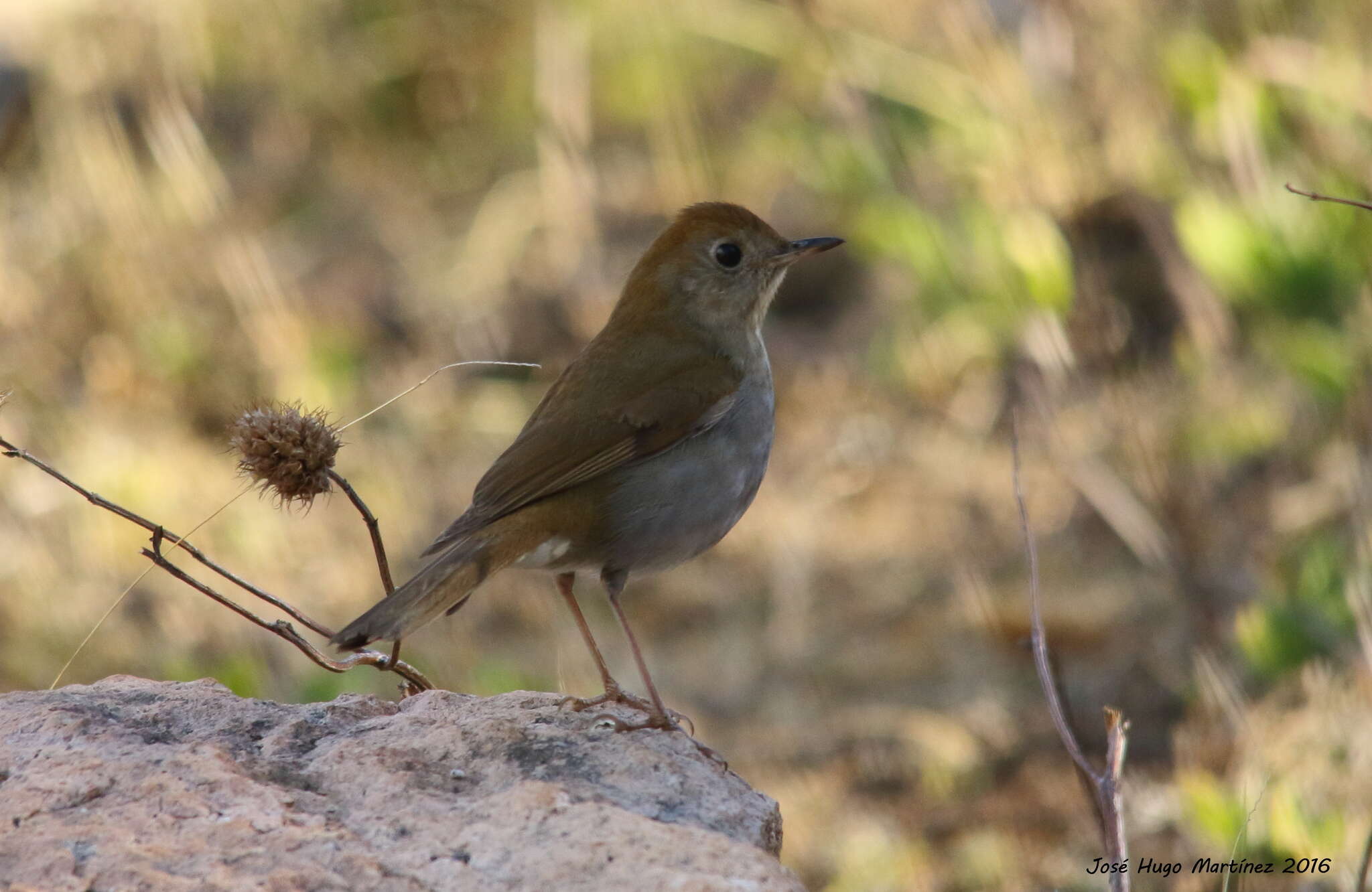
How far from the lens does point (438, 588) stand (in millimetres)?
3209

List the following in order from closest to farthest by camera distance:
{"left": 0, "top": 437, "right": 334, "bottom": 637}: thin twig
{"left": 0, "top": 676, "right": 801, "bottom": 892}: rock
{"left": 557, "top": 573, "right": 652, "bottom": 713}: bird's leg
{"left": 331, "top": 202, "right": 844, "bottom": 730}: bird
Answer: {"left": 0, "top": 676, "right": 801, "bottom": 892}: rock < {"left": 0, "top": 437, "right": 334, "bottom": 637}: thin twig < {"left": 557, "top": 573, "right": 652, "bottom": 713}: bird's leg < {"left": 331, "top": 202, "right": 844, "bottom": 730}: bird

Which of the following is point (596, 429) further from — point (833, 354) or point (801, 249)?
point (833, 354)

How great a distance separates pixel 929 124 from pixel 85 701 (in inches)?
212

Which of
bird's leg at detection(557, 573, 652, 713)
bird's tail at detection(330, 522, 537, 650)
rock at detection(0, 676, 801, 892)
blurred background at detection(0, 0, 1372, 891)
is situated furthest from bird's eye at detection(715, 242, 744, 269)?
rock at detection(0, 676, 801, 892)

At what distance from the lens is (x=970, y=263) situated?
22.0 feet

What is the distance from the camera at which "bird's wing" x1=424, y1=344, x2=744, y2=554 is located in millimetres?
3637

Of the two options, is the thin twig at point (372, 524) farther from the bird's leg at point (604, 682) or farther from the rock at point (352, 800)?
the bird's leg at point (604, 682)

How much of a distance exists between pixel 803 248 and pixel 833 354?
3.58 metres

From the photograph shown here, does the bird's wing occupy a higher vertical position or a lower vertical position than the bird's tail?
higher

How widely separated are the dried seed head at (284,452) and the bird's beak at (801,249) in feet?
5.78

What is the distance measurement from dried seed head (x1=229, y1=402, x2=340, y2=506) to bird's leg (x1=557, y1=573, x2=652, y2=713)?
0.68 meters

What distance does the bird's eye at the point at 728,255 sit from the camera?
4.45 m

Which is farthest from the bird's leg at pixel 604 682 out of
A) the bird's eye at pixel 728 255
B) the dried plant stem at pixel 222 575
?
the bird's eye at pixel 728 255

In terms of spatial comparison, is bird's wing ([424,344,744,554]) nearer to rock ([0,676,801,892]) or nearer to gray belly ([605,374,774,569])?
gray belly ([605,374,774,569])
